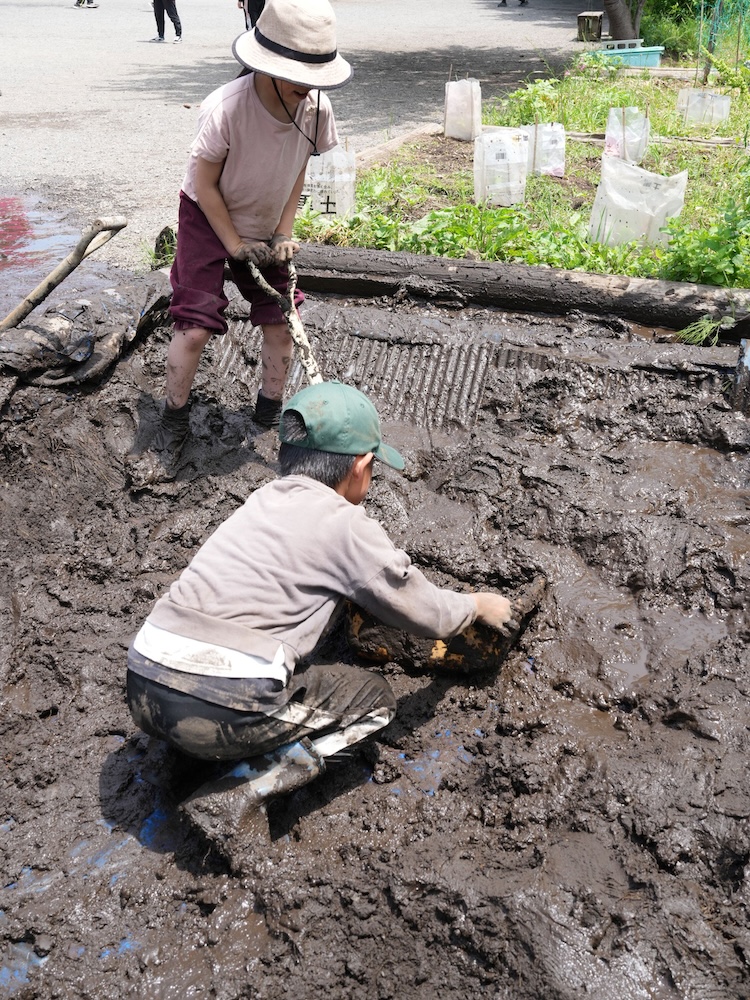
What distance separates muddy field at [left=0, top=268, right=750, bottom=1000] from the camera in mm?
2150

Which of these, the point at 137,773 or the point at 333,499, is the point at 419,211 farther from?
the point at 137,773

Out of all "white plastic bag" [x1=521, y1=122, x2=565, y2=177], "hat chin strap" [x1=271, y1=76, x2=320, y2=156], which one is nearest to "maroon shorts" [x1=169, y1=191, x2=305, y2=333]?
"hat chin strap" [x1=271, y1=76, x2=320, y2=156]

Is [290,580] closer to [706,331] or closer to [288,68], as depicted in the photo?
[288,68]

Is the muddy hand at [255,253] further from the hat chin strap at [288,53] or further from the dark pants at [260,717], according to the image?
the dark pants at [260,717]

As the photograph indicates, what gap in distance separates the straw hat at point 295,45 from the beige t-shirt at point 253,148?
197 mm

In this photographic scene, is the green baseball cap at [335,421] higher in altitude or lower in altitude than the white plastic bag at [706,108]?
higher

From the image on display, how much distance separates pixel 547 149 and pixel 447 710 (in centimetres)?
502

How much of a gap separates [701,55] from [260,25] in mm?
10020

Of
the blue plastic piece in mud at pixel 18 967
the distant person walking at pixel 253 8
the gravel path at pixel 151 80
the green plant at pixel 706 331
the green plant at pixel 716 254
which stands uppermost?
the distant person walking at pixel 253 8

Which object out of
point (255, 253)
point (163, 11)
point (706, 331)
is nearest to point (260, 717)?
point (255, 253)

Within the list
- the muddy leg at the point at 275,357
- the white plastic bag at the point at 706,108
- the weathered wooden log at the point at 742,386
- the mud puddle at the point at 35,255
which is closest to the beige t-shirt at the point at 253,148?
the muddy leg at the point at 275,357

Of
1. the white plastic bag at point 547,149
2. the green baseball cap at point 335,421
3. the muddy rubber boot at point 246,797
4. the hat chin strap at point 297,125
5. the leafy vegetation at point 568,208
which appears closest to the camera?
the muddy rubber boot at point 246,797

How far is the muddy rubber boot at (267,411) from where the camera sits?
4246mm

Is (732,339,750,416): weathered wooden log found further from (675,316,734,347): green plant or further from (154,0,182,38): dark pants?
(154,0,182,38): dark pants
